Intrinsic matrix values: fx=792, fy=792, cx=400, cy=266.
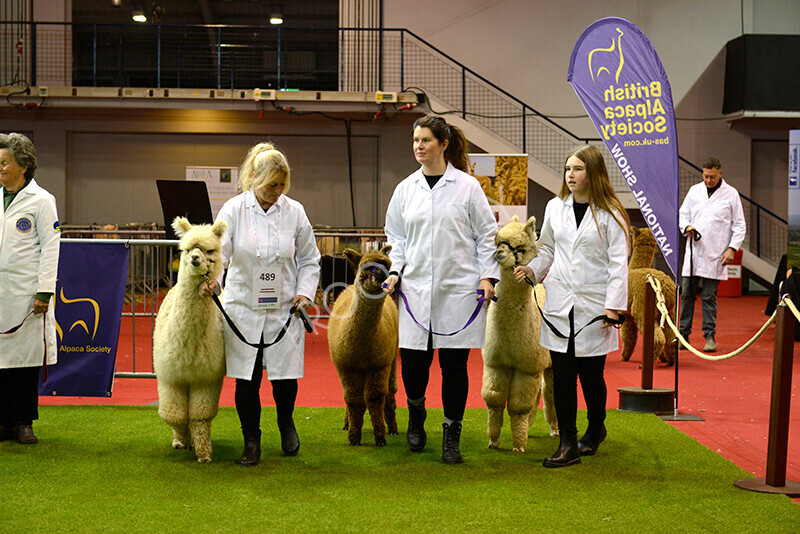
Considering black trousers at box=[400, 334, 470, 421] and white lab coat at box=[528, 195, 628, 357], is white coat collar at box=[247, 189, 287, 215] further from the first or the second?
white lab coat at box=[528, 195, 628, 357]

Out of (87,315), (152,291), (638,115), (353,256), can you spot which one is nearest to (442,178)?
(353,256)

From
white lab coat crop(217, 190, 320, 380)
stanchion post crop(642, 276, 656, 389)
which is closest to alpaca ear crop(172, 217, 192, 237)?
white lab coat crop(217, 190, 320, 380)

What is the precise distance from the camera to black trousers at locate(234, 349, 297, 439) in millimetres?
4121

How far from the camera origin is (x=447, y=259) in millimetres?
4074

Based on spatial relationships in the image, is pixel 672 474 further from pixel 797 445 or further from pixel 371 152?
pixel 371 152

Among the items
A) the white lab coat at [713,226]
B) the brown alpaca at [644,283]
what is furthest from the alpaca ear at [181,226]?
the white lab coat at [713,226]

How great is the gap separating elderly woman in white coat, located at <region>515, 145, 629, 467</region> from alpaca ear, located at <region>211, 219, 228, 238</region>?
1.51m

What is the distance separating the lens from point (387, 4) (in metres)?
16.4

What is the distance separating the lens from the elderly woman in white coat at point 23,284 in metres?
4.47

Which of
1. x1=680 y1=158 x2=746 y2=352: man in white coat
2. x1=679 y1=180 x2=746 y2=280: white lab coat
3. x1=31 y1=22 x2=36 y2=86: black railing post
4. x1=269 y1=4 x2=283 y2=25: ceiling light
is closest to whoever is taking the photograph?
x1=680 y1=158 x2=746 y2=352: man in white coat

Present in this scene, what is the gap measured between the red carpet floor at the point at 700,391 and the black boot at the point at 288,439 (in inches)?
57.9

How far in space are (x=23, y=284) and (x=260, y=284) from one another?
1.49 metres

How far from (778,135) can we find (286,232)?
15.2 m

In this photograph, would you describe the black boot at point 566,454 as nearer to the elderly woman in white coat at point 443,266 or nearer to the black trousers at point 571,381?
the black trousers at point 571,381
